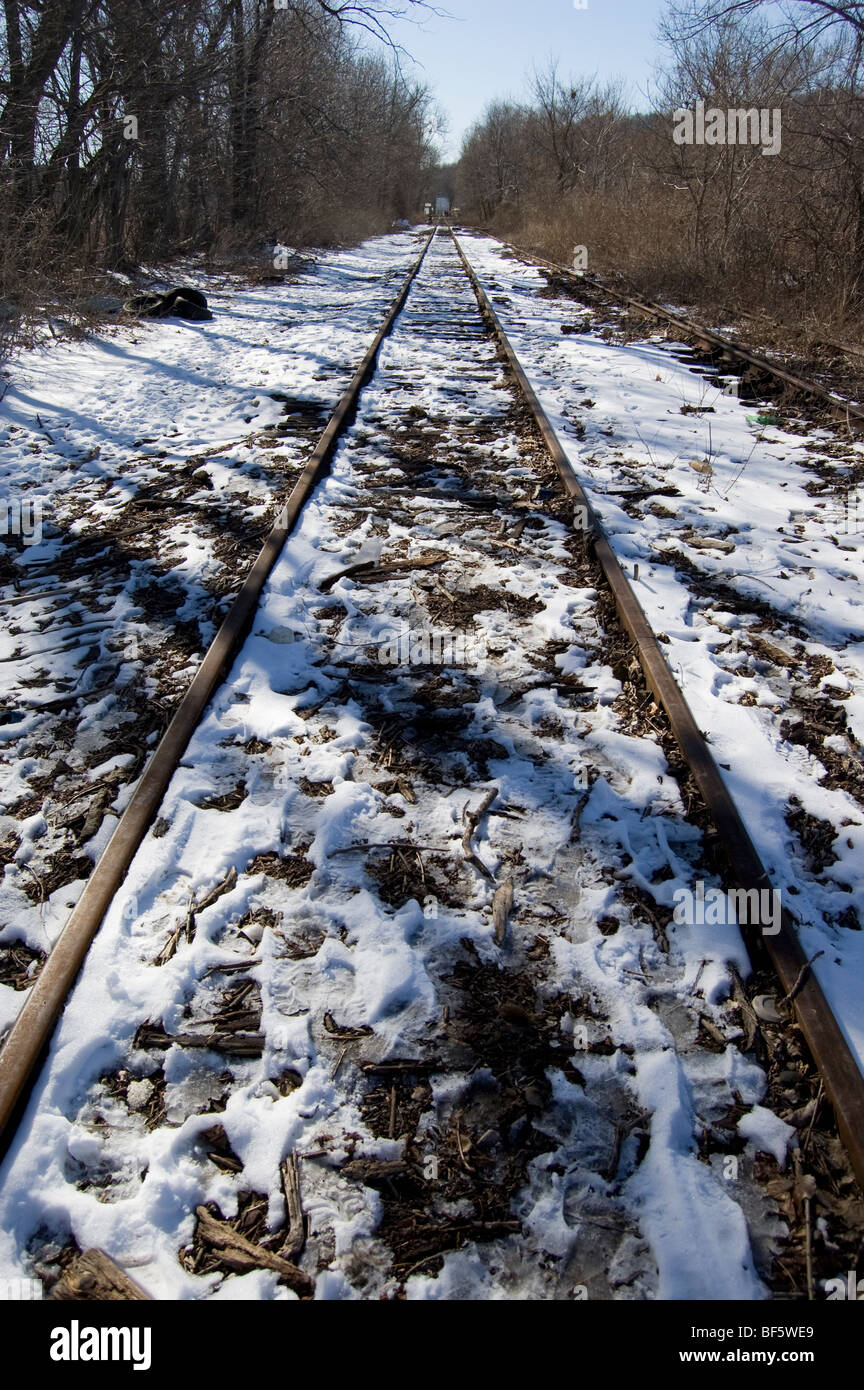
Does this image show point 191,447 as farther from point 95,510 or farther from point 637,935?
point 637,935

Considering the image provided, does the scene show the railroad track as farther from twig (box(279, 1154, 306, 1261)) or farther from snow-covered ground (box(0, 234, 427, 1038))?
snow-covered ground (box(0, 234, 427, 1038))

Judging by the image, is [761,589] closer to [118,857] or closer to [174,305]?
[118,857]

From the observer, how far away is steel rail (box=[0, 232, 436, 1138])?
2049 mm

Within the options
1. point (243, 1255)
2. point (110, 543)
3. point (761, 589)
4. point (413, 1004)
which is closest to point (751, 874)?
point (413, 1004)

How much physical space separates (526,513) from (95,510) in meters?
3.02

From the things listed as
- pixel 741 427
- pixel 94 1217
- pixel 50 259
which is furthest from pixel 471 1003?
pixel 50 259

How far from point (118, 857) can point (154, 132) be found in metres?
16.9

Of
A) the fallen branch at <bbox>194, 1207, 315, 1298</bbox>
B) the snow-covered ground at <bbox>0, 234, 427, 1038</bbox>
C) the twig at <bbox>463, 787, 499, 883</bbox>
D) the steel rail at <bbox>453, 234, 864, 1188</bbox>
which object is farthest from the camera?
the snow-covered ground at <bbox>0, 234, 427, 1038</bbox>

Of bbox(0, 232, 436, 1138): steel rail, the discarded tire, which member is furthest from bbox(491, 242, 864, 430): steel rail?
the discarded tire

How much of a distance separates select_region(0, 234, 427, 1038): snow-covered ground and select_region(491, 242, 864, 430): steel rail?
4.56m

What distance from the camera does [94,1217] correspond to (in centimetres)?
181

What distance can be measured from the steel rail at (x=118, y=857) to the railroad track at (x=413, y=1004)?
11 mm

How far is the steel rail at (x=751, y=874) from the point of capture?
6.43ft

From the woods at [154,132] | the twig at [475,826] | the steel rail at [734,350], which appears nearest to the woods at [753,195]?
the steel rail at [734,350]
